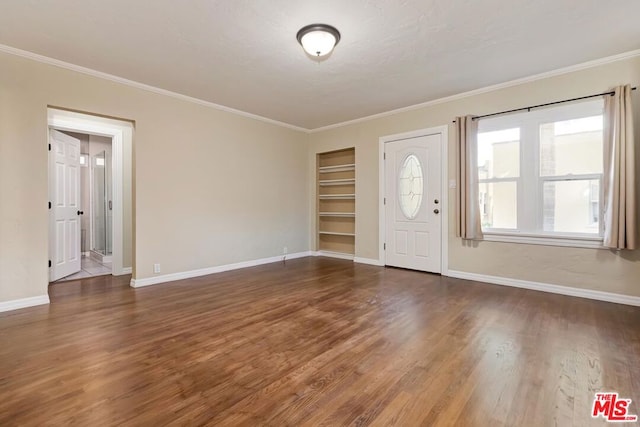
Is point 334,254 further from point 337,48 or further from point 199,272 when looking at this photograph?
point 337,48

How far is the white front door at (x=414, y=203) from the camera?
15.7 feet

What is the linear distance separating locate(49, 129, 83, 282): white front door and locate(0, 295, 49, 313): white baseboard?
3.90 feet

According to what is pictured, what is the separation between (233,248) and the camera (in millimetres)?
5207

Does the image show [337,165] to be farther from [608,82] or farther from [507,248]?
[608,82]

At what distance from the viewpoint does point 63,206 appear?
14.8 feet

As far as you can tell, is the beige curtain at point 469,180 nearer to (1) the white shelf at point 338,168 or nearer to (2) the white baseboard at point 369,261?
(2) the white baseboard at point 369,261

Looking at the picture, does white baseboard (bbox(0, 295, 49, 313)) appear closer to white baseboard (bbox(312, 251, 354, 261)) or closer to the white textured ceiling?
the white textured ceiling

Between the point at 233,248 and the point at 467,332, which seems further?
the point at 233,248

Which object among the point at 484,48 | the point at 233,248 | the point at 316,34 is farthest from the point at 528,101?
the point at 233,248

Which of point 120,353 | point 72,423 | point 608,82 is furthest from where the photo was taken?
point 608,82

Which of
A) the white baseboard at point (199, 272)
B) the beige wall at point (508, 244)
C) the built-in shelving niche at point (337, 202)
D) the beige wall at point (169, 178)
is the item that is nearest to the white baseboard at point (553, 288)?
the beige wall at point (508, 244)

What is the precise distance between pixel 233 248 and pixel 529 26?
4.82m

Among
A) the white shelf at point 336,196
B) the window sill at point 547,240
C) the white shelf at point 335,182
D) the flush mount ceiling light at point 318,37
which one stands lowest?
the window sill at point 547,240

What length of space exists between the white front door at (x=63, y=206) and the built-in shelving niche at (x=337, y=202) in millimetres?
4319
